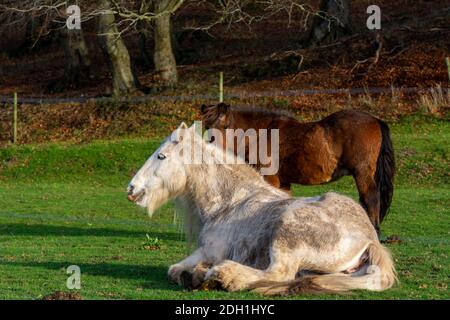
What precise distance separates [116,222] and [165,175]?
931 cm

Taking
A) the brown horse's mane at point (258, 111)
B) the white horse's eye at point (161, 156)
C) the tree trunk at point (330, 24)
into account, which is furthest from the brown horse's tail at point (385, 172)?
the tree trunk at point (330, 24)

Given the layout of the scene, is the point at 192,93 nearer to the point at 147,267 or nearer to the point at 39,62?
the point at 39,62

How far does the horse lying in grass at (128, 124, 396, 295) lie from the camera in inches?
383

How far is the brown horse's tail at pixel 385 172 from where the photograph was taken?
16.3 metres

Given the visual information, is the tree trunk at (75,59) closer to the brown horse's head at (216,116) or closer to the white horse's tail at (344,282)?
the brown horse's head at (216,116)

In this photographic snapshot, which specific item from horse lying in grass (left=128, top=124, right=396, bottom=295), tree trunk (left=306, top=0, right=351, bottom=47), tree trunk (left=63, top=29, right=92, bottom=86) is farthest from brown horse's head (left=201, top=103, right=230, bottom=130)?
tree trunk (left=63, top=29, right=92, bottom=86)

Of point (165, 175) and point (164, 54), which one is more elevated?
point (164, 54)

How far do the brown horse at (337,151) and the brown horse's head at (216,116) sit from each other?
545 millimetres

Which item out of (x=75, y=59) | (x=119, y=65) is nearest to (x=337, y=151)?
(x=119, y=65)

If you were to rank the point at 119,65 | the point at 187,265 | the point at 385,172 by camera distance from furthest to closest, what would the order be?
the point at 119,65, the point at 385,172, the point at 187,265

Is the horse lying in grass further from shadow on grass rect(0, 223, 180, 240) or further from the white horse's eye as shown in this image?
shadow on grass rect(0, 223, 180, 240)

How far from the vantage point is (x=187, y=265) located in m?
10.5

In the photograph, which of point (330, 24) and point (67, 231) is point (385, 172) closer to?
point (67, 231)

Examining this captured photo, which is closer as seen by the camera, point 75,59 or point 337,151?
point 337,151
